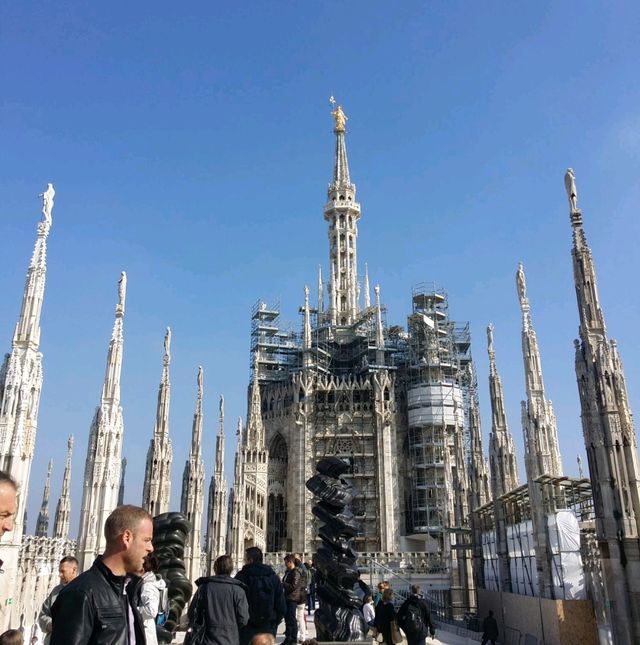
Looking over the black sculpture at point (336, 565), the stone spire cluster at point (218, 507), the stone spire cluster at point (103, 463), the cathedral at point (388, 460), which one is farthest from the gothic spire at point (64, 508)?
the black sculpture at point (336, 565)

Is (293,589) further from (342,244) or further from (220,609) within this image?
(342,244)

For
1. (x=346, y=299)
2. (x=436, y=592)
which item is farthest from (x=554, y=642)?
(x=346, y=299)

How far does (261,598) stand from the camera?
306 inches

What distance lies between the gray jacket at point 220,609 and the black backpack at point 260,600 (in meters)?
1.07

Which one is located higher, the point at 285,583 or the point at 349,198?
the point at 349,198

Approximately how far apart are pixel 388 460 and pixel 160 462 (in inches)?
963

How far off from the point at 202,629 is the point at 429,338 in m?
47.2

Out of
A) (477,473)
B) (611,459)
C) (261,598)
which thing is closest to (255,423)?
(477,473)

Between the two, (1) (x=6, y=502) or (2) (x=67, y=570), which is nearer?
(1) (x=6, y=502)

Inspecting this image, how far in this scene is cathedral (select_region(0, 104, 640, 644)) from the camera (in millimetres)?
15516

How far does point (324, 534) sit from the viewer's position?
47.9ft

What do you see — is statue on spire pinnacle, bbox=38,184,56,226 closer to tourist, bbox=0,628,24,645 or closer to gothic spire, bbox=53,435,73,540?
tourist, bbox=0,628,24,645

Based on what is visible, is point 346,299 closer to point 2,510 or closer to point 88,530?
point 88,530

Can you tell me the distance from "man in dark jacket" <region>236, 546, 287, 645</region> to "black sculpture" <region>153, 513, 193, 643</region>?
4001 millimetres
